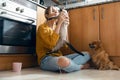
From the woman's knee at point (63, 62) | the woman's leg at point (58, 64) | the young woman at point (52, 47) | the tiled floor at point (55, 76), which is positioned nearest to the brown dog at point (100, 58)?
the young woman at point (52, 47)

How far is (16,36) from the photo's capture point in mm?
1864

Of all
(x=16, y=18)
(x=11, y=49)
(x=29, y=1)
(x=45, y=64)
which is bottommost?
(x=45, y=64)

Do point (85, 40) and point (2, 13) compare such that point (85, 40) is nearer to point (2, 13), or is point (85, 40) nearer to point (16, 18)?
point (16, 18)

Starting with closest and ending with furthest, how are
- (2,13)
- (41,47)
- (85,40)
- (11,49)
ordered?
(2,13) < (11,49) < (41,47) < (85,40)

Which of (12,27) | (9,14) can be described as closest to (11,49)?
(12,27)

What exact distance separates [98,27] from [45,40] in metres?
0.75

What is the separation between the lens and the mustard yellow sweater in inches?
68.6

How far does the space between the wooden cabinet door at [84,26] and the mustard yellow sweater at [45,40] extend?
506mm

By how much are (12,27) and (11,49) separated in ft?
0.75

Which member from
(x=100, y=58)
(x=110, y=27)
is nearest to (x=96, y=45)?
(x=100, y=58)

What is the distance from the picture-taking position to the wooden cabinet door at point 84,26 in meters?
2.19

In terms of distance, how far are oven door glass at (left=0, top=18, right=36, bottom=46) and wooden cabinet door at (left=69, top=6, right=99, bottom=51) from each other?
55 cm

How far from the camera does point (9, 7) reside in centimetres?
176

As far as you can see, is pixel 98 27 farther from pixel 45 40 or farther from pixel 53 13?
pixel 45 40
